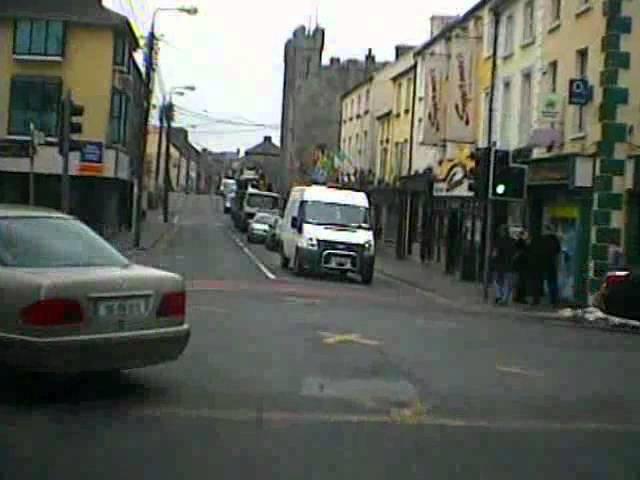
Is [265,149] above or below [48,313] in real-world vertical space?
above

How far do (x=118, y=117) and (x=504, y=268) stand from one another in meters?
27.3

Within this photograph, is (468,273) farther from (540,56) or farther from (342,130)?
(342,130)

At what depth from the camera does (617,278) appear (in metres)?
19.8

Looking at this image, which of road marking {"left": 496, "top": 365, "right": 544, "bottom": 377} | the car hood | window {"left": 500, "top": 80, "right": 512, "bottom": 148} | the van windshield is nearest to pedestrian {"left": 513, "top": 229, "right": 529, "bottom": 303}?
the car hood

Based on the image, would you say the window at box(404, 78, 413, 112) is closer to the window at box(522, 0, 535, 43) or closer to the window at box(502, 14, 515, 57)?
the window at box(502, 14, 515, 57)

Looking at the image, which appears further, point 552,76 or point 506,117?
point 506,117

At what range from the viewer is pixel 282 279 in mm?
28516

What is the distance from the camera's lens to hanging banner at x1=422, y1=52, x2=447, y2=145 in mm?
38375

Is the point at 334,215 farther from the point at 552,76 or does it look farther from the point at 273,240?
the point at 273,240

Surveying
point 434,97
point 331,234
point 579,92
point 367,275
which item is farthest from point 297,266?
point 434,97

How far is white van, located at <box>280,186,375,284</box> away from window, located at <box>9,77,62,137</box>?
1704cm

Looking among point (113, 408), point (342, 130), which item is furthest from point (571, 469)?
point (342, 130)

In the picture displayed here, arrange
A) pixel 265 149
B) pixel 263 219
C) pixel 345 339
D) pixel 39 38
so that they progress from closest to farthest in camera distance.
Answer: pixel 345 339 → pixel 39 38 → pixel 263 219 → pixel 265 149

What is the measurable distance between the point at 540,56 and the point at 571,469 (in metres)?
24.1
